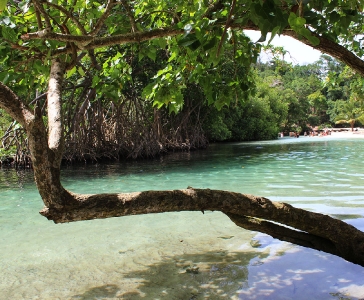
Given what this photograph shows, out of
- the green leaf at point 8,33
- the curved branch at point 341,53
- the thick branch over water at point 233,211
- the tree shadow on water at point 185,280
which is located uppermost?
the green leaf at point 8,33

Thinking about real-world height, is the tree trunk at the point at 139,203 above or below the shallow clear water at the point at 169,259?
above

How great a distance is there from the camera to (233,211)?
2473mm

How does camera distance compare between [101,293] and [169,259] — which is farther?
[169,259]

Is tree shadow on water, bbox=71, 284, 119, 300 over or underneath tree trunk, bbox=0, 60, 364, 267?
underneath

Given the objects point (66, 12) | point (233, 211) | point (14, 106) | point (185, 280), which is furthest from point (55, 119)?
point (185, 280)

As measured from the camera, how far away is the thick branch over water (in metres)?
1.98

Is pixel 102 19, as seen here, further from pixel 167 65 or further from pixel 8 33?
pixel 167 65

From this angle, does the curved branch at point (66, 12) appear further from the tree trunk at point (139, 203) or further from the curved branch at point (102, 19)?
the tree trunk at point (139, 203)

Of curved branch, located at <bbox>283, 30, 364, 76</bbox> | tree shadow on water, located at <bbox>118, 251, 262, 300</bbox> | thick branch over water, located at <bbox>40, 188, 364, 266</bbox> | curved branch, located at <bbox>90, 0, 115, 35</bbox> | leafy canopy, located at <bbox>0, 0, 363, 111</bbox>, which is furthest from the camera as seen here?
tree shadow on water, located at <bbox>118, 251, 262, 300</bbox>

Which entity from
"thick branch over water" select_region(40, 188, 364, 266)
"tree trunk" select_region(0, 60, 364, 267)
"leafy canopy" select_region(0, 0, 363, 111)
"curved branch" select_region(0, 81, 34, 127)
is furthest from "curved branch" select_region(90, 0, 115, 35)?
"thick branch over water" select_region(40, 188, 364, 266)

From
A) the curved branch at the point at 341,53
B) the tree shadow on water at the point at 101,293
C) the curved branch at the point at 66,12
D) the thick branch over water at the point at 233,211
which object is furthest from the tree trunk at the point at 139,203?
the tree shadow on water at the point at 101,293

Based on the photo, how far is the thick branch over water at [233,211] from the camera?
78.0 inches

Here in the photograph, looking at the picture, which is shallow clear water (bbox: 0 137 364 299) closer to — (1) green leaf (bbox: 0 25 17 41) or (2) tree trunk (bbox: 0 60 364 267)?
(2) tree trunk (bbox: 0 60 364 267)

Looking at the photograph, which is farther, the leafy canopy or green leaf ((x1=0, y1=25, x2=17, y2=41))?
green leaf ((x1=0, y1=25, x2=17, y2=41))
